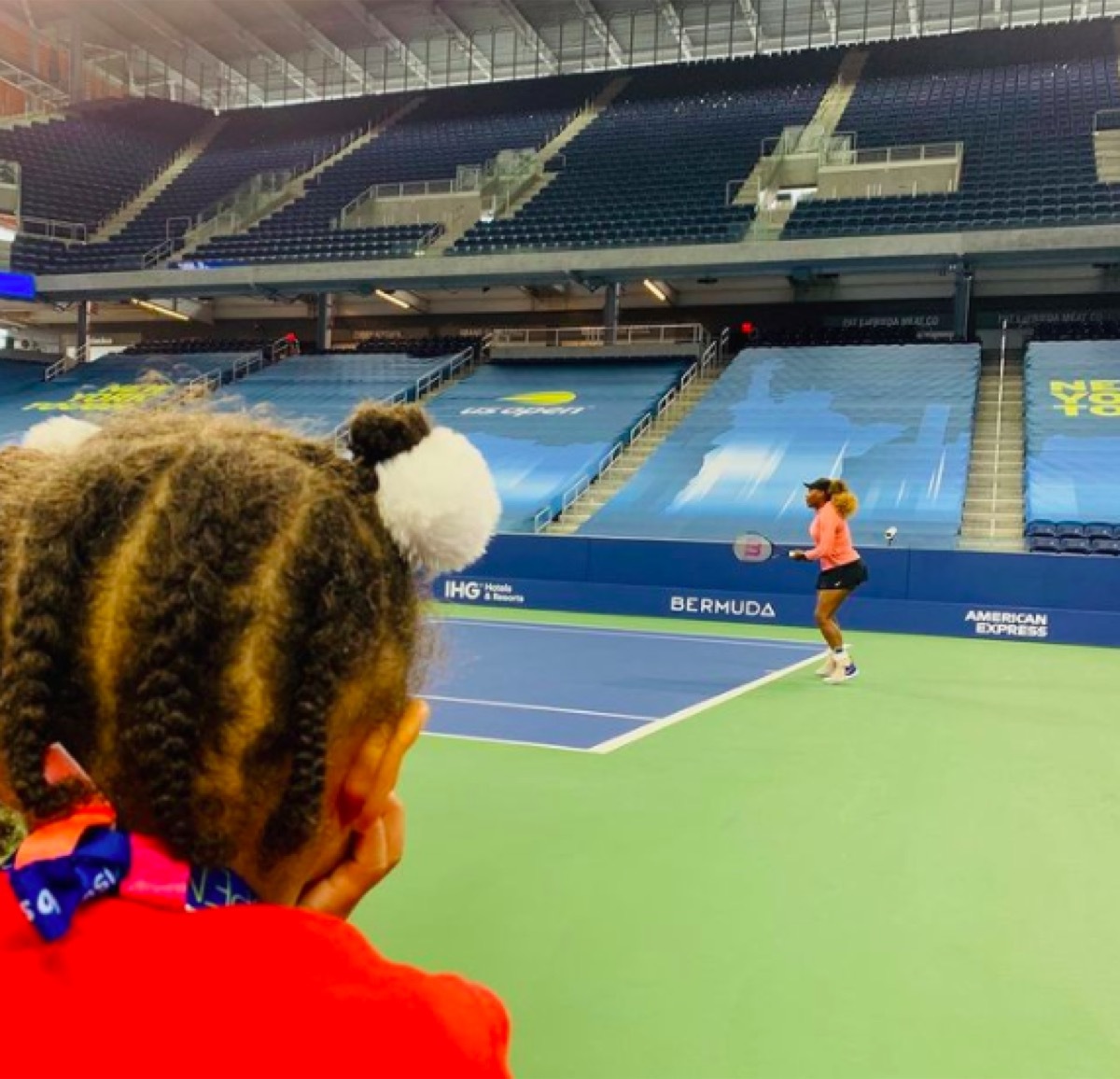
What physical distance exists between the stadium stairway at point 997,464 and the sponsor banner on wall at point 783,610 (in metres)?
0.97

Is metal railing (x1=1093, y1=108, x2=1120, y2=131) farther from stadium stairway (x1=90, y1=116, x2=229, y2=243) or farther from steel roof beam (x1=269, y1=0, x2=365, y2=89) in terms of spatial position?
stadium stairway (x1=90, y1=116, x2=229, y2=243)

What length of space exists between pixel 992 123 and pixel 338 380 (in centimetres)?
1520

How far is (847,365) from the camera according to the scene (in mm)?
19391

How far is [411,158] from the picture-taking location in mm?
27578

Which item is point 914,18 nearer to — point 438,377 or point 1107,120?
point 1107,120

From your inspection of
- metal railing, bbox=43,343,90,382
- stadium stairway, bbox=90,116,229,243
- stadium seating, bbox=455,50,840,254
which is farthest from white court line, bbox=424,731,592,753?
stadium stairway, bbox=90,116,229,243

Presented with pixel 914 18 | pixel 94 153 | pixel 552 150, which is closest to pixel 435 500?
pixel 552 150

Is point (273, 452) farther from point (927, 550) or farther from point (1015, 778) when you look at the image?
point (927, 550)

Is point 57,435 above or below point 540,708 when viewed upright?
above

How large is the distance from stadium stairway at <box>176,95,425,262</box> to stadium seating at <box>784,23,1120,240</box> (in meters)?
13.3

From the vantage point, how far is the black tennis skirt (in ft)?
29.1

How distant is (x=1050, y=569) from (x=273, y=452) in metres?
12.8

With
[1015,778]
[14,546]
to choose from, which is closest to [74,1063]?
[14,546]

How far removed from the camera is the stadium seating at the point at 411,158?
23.9 meters
